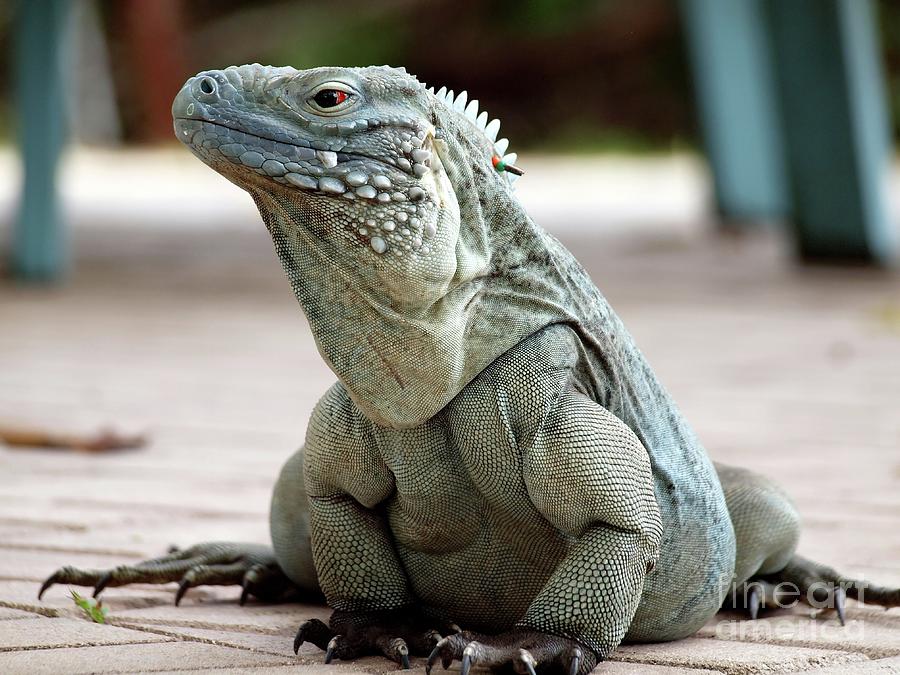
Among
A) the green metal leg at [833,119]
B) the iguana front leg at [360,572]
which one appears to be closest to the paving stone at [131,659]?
the iguana front leg at [360,572]

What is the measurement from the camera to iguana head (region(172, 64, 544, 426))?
294 cm

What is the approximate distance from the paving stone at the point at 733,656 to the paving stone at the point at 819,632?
72 mm

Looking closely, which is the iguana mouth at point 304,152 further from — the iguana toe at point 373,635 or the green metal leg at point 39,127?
the green metal leg at point 39,127

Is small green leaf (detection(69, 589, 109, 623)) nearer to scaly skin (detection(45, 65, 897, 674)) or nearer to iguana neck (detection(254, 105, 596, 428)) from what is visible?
scaly skin (detection(45, 65, 897, 674))

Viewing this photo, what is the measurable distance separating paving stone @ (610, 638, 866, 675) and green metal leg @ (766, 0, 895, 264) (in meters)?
8.79

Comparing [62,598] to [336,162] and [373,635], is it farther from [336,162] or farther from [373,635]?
[336,162]

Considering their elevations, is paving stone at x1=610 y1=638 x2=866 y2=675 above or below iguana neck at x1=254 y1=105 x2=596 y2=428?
below

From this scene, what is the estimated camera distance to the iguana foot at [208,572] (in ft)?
12.3

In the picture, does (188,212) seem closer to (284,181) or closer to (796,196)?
(796,196)

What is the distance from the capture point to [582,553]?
10.0 ft

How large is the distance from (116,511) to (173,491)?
1.27 ft

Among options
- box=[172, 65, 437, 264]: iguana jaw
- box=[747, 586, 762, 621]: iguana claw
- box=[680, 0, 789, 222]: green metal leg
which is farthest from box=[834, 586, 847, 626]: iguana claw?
box=[680, 0, 789, 222]: green metal leg

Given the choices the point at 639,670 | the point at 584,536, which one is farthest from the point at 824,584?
the point at 584,536

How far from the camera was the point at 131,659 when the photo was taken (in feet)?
10.3
